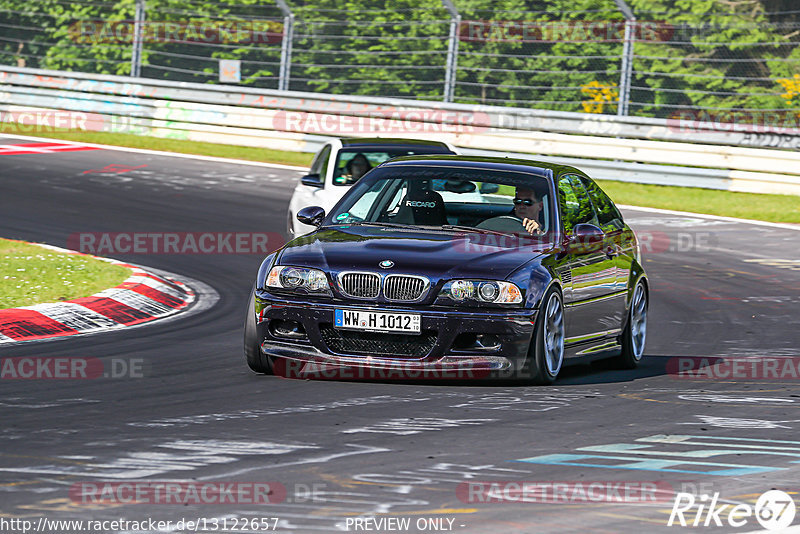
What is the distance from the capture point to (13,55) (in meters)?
30.1

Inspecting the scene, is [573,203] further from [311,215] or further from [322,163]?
[322,163]

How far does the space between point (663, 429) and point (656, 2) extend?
21970 millimetres

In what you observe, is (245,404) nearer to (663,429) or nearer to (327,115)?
(663,429)

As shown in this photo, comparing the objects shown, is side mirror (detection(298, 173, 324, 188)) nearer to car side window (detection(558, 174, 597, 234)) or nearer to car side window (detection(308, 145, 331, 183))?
car side window (detection(308, 145, 331, 183))
